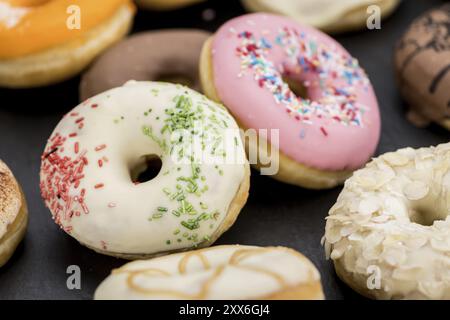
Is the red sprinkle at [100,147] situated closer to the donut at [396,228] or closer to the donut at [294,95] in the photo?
the donut at [294,95]

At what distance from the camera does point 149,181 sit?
6.08 ft

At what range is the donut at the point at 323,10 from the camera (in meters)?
2.53

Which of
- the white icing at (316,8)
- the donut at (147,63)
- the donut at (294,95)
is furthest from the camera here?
the white icing at (316,8)

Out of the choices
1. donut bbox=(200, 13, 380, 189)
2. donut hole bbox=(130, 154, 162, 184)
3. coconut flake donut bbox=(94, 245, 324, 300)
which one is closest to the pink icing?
donut bbox=(200, 13, 380, 189)

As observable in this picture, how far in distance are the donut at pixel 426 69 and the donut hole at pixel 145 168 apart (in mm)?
800

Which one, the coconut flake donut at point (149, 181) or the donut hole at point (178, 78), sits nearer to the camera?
the coconut flake donut at point (149, 181)

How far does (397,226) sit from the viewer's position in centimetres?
174

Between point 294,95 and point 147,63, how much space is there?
0.44 meters

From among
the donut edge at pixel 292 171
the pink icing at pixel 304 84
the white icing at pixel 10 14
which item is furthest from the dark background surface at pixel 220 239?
the white icing at pixel 10 14

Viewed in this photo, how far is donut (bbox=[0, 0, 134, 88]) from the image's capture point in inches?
87.7

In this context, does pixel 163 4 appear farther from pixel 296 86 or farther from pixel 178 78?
pixel 296 86

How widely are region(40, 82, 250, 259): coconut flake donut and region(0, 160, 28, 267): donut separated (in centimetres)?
7

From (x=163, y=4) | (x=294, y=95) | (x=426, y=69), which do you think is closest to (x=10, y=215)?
(x=294, y=95)

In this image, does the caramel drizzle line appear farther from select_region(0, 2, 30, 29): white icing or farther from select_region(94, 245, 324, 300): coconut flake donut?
select_region(0, 2, 30, 29): white icing
